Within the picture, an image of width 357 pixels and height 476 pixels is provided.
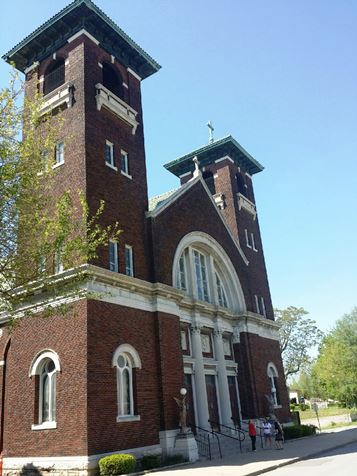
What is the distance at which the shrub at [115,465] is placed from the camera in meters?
14.9

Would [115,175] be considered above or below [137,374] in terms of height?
above

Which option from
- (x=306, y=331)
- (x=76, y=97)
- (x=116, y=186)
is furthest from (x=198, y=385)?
(x=306, y=331)

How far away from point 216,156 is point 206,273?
1156 cm

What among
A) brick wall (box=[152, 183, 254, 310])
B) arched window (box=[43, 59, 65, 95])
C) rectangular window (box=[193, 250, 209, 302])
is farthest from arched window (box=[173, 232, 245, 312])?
arched window (box=[43, 59, 65, 95])

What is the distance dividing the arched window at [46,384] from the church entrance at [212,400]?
9.44m

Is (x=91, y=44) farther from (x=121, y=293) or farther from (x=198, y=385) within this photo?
(x=198, y=385)

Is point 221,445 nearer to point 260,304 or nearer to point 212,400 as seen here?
point 212,400

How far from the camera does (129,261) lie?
20812 millimetres

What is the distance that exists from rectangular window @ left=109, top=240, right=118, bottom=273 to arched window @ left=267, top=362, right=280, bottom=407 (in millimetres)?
15603

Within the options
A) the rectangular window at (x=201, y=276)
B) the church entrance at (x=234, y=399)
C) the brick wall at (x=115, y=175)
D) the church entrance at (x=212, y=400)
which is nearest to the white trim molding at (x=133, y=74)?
the brick wall at (x=115, y=175)

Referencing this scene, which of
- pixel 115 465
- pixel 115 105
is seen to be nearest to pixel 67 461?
pixel 115 465

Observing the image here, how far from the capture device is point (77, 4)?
22688 millimetres

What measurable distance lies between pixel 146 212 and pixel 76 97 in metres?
6.31

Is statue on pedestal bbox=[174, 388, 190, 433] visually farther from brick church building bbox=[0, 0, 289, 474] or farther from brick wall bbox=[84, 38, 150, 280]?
brick wall bbox=[84, 38, 150, 280]
